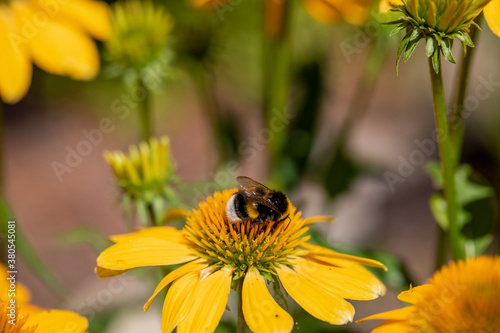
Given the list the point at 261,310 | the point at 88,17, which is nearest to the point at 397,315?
the point at 261,310

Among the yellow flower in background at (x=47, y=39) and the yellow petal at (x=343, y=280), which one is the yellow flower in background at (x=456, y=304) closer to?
the yellow petal at (x=343, y=280)

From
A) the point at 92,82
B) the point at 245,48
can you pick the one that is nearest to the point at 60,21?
the point at 245,48

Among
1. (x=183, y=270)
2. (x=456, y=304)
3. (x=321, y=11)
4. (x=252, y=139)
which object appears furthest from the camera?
(x=252, y=139)

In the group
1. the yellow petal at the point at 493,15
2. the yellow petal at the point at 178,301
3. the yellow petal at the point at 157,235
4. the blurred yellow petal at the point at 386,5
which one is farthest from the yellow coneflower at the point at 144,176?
the yellow petal at the point at 493,15

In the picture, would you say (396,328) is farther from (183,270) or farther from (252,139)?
(252,139)

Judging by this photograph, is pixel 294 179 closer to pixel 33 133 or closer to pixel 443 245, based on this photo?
pixel 443 245
